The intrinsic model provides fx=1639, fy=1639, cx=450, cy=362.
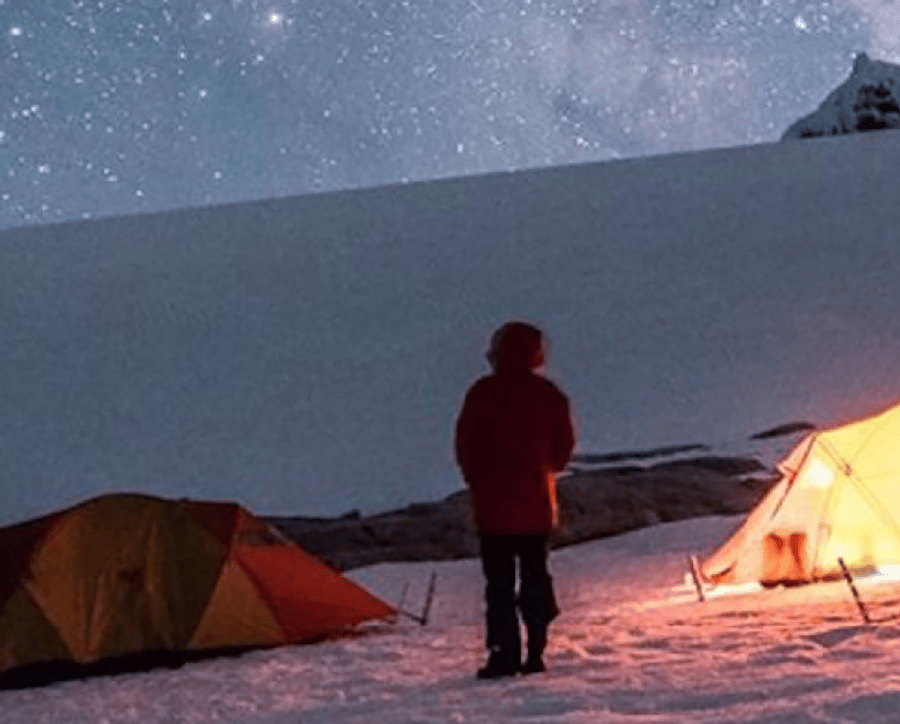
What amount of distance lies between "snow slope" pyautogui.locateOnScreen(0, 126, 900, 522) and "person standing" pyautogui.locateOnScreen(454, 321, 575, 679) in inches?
728

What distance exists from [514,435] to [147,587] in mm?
3528

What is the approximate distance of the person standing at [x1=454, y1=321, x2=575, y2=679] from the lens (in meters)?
7.21

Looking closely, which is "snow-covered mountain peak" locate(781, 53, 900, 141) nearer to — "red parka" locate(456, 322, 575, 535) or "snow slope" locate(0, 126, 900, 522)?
"snow slope" locate(0, 126, 900, 522)

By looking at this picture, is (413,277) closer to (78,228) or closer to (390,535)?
(78,228)

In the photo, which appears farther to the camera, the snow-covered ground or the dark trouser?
the dark trouser

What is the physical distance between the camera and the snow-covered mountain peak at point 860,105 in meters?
129

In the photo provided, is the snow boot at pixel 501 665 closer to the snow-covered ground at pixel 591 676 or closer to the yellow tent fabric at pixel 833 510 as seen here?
the snow-covered ground at pixel 591 676

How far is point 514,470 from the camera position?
23.8 ft

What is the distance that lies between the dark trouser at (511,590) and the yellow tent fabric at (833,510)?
13.9 feet

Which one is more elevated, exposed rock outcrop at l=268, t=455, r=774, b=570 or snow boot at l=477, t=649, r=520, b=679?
exposed rock outcrop at l=268, t=455, r=774, b=570

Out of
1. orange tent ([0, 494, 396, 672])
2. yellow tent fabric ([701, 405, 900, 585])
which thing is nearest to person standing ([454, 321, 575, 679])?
orange tent ([0, 494, 396, 672])

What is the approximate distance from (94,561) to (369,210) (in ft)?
183

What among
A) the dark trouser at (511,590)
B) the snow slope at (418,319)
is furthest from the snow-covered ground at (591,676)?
the snow slope at (418,319)

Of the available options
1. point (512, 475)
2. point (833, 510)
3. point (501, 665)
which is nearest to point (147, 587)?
point (501, 665)
